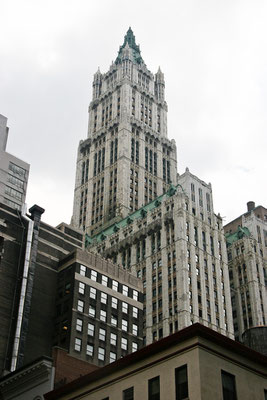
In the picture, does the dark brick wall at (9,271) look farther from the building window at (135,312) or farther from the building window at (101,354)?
the building window at (135,312)

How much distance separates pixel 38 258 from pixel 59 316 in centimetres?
1324

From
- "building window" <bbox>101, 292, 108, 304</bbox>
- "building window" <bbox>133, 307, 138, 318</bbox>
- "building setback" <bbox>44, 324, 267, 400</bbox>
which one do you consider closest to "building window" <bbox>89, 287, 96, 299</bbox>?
"building window" <bbox>101, 292, 108, 304</bbox>

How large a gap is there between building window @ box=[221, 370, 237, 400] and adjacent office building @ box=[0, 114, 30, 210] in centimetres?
10391

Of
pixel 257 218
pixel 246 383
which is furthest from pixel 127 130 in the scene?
pixel 246 383

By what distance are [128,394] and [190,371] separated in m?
6.43

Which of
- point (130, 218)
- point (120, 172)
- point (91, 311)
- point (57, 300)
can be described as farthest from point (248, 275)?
point (57, 300)

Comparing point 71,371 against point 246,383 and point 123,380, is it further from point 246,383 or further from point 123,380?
point 246,383

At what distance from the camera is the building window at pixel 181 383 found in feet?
125

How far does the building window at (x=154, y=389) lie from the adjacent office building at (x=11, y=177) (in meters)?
101

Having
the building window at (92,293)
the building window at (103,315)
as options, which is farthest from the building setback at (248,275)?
the building window at (92,293)

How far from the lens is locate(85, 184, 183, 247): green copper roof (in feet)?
498

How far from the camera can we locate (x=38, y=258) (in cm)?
11419

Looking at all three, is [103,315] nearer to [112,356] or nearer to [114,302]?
[114,302]

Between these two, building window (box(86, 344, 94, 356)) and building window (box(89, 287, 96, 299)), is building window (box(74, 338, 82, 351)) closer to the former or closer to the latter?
building window (box(86, 344, 94, 356))
